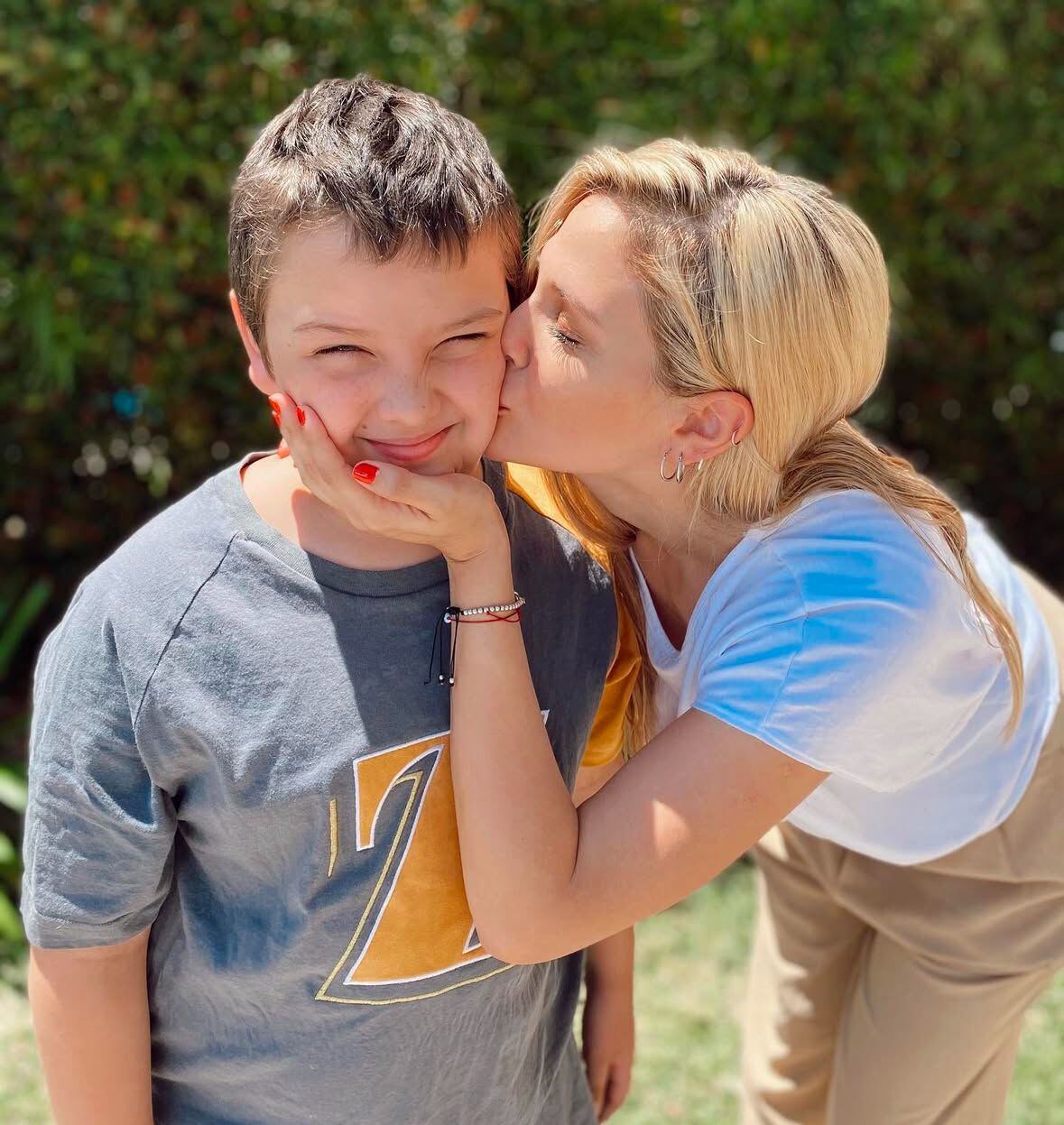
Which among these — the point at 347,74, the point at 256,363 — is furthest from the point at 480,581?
the point at 347,74

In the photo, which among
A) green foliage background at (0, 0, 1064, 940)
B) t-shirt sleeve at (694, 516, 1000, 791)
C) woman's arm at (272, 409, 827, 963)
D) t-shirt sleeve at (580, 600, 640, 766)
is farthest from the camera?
green foliage background at (0, 0, 1064, 940)

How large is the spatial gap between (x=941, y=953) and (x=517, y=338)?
1.37 m

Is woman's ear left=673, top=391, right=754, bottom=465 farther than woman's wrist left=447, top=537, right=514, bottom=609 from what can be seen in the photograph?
Yes

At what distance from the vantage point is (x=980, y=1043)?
233 centimetres

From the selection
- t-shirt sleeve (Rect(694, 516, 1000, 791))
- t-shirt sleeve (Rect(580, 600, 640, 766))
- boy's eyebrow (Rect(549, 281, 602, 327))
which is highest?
boy's eyebrow (Rect(549, 281, 602, 327))

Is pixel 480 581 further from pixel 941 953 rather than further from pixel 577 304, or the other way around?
pixel 941 953

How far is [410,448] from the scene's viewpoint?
63.4 inches

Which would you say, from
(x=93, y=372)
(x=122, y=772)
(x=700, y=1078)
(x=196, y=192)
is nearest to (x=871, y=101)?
(x=196, y=192)

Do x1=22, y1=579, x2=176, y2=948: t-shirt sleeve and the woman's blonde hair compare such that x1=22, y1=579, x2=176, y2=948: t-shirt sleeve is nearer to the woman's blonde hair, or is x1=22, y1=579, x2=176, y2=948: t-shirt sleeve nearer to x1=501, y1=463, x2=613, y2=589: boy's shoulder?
x1=501, y1=463, x2=613, y2=589: boy's shoulder

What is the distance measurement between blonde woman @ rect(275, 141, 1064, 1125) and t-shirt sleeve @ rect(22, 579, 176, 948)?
0.33 metres

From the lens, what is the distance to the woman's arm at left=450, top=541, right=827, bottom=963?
5.22ft

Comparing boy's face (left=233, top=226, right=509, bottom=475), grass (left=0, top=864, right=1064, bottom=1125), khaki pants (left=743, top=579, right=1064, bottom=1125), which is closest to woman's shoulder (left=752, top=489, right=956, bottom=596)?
boy's face (left=233, top=226, right=509, bottom=475)

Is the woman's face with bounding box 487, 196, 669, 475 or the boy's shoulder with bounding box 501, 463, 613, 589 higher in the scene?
the woman's face with bounding box 487, 196, 669, 475

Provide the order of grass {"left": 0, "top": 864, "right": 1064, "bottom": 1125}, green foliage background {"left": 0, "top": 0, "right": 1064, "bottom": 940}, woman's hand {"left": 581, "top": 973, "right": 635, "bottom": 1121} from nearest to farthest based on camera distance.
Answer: woman's hand {"left": 581, "top": 973, "right": 635, "bottom": 1121} → grass {"left": 0, "top": 864, "right": 1064, "bottom": 1125} → green foliage background {"left": 0, "top": 0, "right": 1064, "bottom": 940}
